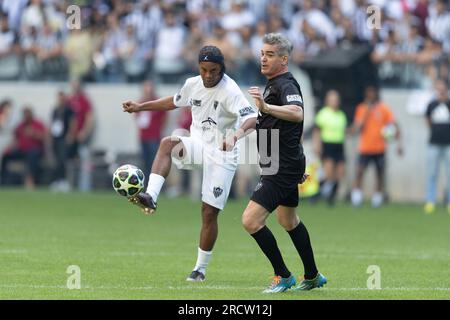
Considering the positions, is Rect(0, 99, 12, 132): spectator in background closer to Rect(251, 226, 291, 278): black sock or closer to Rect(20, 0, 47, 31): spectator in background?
Rect(20, 0, 47, 31): spectator in background

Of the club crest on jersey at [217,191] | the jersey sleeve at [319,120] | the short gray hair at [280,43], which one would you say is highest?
the short gray hair at [280,43]

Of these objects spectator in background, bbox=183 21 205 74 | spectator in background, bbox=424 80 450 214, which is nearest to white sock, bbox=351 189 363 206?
spectator in background, bbox=424 80 450 214

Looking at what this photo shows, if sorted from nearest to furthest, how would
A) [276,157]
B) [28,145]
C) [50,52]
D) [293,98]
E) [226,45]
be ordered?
[293,98] → [276,157] → [226,45] → [28,145] → [50,52]

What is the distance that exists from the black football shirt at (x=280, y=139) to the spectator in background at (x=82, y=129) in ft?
58.3

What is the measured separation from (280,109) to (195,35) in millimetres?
17474

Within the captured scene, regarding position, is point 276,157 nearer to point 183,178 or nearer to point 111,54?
point 183,178

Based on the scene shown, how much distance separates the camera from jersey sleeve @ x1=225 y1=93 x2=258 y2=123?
12.2 m

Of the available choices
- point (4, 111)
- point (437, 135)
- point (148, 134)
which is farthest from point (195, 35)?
point (437, 135)

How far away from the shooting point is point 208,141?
40.9 ft

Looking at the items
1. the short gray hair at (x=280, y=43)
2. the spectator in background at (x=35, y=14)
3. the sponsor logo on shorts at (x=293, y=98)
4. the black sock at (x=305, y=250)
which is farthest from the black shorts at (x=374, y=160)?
the sponsor logo on shorts at (x=293, y=98)

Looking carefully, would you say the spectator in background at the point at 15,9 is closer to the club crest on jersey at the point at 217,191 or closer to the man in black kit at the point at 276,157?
the club crest on jersey at the point at 217,191

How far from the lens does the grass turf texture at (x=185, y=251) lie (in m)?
11.5

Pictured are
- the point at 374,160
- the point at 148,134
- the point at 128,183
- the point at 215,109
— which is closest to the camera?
the point at 128,183
